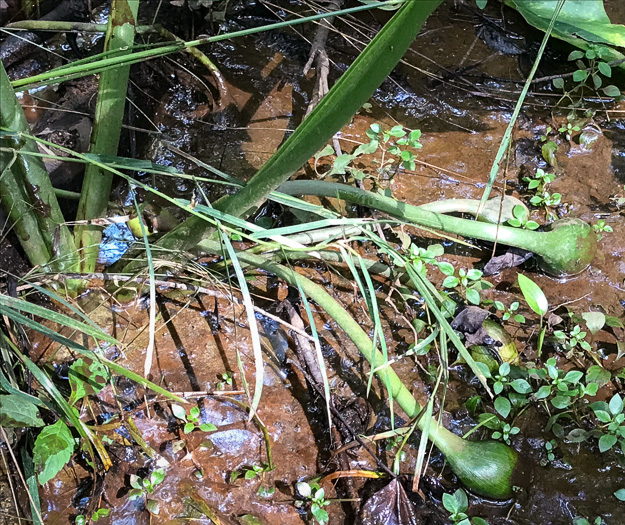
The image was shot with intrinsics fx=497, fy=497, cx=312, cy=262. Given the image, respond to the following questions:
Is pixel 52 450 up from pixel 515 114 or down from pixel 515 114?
down

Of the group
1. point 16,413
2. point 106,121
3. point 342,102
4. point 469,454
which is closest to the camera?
point 342,102

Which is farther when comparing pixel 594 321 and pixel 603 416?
pixel 594 321

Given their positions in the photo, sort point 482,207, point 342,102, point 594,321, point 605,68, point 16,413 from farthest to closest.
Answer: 1. point 605,68
2. point 482,207
3. point 594,321
4. point 16,413
5. point 342,102

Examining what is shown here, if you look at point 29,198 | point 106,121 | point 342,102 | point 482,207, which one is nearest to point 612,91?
point 482,207

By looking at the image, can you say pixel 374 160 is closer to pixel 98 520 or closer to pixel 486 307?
pixel 486 307

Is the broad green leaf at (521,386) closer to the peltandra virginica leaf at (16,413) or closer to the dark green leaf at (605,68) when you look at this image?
the peltandra virginica leaf at (16,413)

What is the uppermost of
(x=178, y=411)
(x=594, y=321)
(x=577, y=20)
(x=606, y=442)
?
(x=577, y=20)

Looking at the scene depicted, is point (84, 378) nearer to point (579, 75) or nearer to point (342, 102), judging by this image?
point (342, 102)
